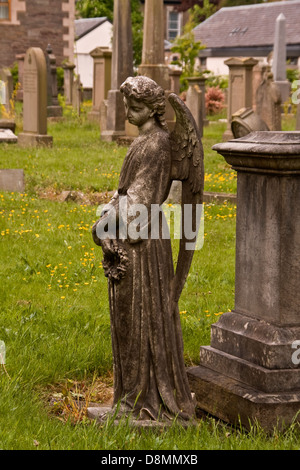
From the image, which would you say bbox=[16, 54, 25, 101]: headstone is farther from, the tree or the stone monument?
the stone monument

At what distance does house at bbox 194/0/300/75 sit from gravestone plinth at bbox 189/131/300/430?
37.7 m

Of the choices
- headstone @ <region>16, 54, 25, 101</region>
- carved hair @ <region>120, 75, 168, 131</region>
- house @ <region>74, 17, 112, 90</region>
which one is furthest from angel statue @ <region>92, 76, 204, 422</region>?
house @ <region>74, 17, 112, 90</region>

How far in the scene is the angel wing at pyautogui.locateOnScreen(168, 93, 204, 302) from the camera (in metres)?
4.30

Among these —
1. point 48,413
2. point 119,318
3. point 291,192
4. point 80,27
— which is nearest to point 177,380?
point 119,318

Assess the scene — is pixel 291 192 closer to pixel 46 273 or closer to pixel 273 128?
pixel 46 273

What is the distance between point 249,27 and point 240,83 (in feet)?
88.9

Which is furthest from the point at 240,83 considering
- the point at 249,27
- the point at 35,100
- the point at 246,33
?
the point at 249,27

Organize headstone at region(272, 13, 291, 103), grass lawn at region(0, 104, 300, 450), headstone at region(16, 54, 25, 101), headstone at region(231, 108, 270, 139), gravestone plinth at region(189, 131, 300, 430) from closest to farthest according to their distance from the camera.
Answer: grass lawn at region(0, 104, 300, 450), gravestone plinth at region(189, 131, 300, 430), headstone at region(231, 108, 270, 139), headstone at region(272, 13, 291, 103), headstone at region(16, 54, 25, 101)

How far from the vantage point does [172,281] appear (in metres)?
4.41

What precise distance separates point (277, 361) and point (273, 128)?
45.8 feet

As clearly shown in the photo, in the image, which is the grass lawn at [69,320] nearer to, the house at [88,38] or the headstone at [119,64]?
the headstone at [119,64]

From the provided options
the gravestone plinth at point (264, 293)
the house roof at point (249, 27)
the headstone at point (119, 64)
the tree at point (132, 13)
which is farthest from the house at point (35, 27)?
the gravestone plinth at point (264, 293)

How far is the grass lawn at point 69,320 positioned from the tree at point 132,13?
82.5 feet

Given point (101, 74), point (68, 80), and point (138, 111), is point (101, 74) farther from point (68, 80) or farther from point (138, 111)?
point (138, 111)
